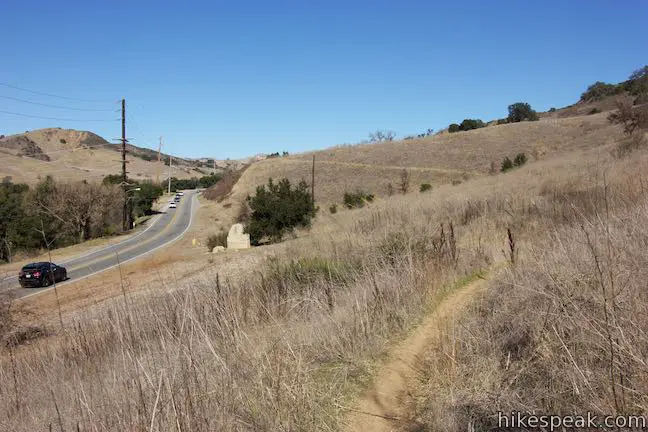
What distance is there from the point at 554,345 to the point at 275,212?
3786 centimetres

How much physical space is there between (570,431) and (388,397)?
1.49 metres

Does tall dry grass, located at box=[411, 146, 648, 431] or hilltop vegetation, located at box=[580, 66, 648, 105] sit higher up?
hilltop vegetation, located at box=[580, 66, 648, 105]

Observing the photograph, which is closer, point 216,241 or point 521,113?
point 216,241

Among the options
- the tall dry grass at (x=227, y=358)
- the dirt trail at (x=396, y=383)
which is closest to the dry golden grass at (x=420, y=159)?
the tall dry grass at (x=227, y=358)

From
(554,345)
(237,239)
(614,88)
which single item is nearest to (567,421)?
(554,345)

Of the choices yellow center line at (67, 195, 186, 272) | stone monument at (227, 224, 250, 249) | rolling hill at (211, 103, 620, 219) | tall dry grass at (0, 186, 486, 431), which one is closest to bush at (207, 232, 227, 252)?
stone monument at (227, 224, 250, 249)

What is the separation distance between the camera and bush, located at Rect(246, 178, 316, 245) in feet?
131

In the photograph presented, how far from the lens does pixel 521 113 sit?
4783 inches

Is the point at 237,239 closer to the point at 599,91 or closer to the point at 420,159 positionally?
the point at 420,159

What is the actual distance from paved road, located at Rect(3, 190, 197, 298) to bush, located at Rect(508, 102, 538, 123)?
88.3 m

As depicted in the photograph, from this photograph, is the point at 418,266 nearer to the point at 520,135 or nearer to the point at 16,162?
the point at 520,135

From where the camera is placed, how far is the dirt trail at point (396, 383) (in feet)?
10.3

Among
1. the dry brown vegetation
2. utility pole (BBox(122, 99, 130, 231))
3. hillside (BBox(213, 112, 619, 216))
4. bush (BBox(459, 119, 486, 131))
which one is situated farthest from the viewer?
bush (BBox(459, 119, 486, 131))

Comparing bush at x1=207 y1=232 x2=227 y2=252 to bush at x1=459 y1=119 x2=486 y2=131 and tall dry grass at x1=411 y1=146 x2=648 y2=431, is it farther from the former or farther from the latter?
bush at x1=459 y1=119 x2=486 y2=131
